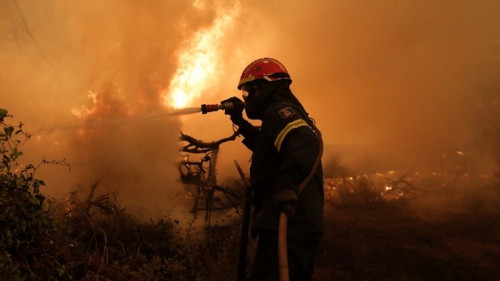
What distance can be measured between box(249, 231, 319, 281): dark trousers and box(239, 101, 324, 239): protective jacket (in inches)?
2.8

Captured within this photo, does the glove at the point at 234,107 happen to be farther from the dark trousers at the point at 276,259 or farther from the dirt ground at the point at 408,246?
the dirt ground at the point at 408,246

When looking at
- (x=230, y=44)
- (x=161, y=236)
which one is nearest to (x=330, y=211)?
(x=161, y=236)

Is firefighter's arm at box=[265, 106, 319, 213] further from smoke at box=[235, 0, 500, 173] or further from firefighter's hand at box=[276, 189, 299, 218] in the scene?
smoke at box=[235, 0, 500, 173]

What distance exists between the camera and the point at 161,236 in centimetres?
517

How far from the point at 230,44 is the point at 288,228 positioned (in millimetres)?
7162

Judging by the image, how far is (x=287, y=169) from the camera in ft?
8.31

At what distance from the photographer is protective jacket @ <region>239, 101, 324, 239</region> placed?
2.56 meters

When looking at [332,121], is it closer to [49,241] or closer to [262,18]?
[262,18]

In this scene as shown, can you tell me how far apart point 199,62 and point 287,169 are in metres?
6.15

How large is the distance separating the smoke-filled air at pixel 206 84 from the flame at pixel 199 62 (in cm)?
3

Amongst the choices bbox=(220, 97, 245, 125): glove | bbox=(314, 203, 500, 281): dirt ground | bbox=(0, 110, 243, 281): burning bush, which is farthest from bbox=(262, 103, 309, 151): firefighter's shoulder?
bbox=(314, 203, 500, 281): dirt ground

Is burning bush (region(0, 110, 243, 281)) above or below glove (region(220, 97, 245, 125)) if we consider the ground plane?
below

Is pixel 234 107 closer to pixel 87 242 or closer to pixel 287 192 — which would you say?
pixel 287 192

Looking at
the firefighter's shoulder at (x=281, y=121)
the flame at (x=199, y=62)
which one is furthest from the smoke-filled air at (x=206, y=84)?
the firefighter's shoulder at (x=281, y=121)
